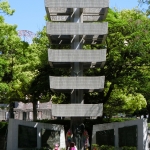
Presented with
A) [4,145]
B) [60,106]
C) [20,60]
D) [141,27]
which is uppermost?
[141,27]

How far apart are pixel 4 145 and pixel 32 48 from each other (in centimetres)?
997

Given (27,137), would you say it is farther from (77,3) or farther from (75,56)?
(77,3)

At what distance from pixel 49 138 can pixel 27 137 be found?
158 centimetres

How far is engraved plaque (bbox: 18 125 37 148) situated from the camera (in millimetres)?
30688

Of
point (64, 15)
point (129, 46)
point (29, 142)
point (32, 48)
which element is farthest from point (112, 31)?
point (29, 142)

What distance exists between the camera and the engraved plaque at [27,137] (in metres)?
30.7

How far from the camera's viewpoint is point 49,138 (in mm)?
30578

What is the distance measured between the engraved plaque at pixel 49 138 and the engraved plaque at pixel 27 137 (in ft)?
1.90

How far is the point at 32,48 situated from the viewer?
1564 inches

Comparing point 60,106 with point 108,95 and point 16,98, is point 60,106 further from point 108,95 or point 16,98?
point 16,98

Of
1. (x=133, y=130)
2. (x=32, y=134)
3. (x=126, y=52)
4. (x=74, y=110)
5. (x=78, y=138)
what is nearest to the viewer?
(x=133, y=130)

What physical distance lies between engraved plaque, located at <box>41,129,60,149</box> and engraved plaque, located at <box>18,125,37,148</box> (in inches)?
22.8

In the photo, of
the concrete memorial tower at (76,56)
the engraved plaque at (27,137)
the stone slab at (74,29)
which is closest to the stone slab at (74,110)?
the concrete memorial tower at (76,56)

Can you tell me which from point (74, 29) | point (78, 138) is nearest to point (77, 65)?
point (74, 29)
